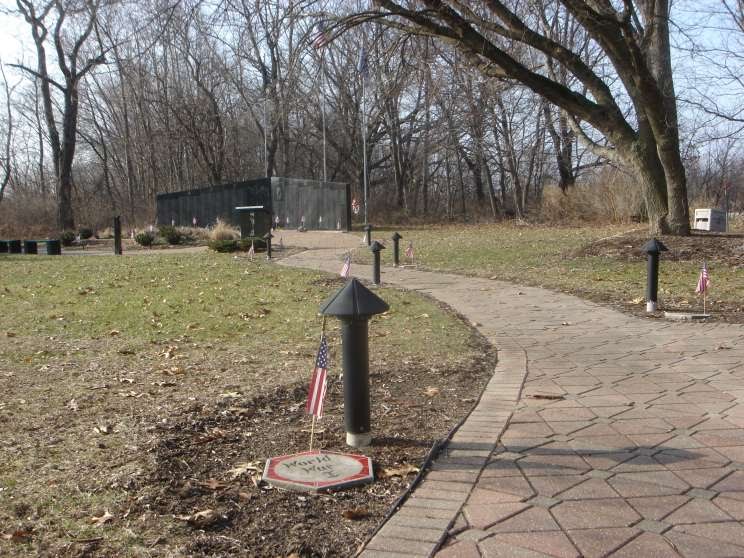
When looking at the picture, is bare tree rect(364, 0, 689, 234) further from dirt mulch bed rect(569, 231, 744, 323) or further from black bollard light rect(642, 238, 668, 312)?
black bollard light rect(642, 238, 668, 312)

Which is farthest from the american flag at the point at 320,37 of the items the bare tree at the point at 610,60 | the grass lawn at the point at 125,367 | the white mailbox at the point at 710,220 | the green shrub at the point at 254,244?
the white mailbox at the point at 710,220

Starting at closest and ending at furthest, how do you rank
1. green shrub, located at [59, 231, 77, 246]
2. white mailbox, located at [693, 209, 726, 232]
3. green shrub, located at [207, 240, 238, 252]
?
green shrub, located at [207, 240, 238, 252]
white mailbox, located at [693, 209, 726, 232]
green shrub, located at [59, 231, 77, 246]

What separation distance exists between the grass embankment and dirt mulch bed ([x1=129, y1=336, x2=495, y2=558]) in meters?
5.35

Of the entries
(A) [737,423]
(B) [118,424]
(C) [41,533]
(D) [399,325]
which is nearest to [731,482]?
(A) [737,423]

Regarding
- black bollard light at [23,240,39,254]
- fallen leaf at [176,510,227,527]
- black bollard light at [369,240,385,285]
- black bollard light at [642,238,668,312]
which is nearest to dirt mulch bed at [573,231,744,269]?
black bollard light at [642,238,668,312]

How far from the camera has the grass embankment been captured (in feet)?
33.6

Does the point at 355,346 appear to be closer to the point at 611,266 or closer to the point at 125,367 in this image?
the point at 125,367

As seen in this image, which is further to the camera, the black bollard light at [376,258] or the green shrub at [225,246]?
the green shrub at [225,246]

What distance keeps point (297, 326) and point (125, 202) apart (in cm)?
5044

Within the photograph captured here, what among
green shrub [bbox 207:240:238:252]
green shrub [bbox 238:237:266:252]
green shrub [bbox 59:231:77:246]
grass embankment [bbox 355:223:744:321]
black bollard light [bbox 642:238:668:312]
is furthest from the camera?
green shrub [bbox 59:231:77:246]

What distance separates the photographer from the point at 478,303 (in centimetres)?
1042

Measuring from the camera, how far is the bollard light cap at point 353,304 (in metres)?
3.86

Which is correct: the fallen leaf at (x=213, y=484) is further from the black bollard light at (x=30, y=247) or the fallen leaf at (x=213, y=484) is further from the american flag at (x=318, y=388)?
the black bollard light at (x=30, y=247)

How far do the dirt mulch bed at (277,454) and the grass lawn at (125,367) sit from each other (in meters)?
0.09
